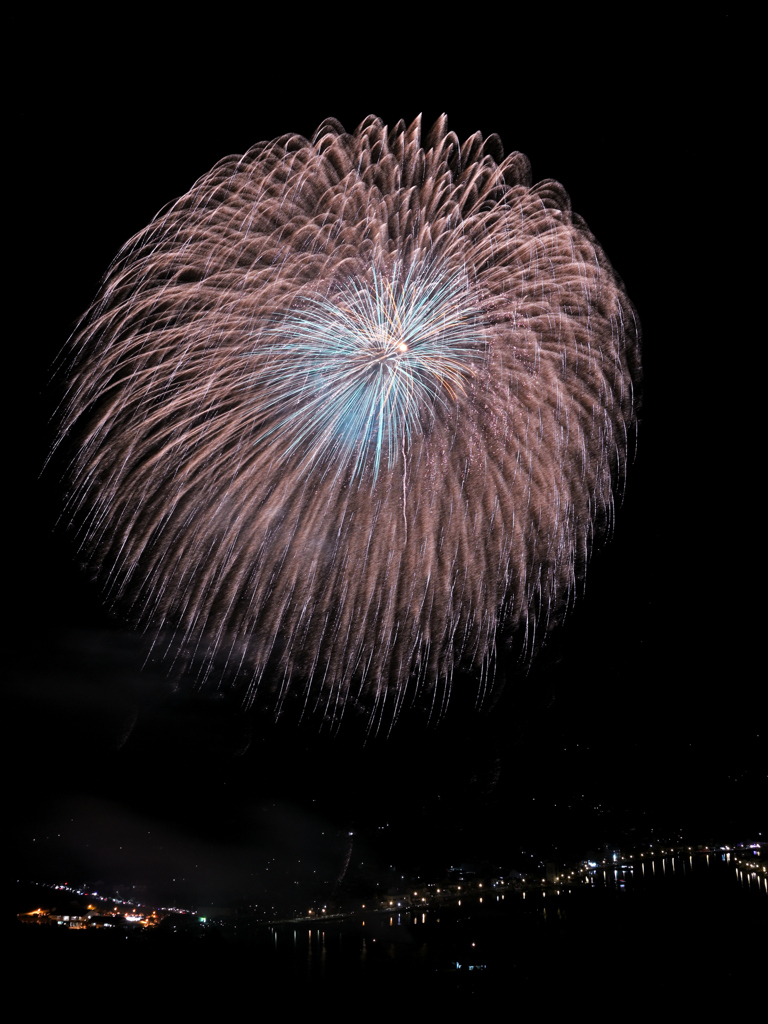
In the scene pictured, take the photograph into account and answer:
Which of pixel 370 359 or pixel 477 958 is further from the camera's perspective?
pixel 477 958

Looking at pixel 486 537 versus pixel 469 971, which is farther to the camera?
pixel 469 971

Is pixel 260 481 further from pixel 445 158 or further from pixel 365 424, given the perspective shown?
pixel 445 158

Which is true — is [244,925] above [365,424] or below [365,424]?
below

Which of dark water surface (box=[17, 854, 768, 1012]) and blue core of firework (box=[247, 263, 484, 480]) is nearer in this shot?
blue core of firework (box=[247, 263, 484, 480])

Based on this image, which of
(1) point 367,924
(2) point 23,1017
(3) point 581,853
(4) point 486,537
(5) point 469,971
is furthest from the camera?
(3) point 581,853

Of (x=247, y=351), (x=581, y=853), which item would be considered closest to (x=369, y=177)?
(x=247, y=351)

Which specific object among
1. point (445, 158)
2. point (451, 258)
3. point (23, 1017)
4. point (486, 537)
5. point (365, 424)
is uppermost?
point (445, 158)

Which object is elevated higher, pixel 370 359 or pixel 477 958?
pixel 370 359

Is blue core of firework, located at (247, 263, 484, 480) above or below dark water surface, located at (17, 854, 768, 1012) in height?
above

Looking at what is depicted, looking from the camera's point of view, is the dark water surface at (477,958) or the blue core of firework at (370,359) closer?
the blue core of firework at (370,359)

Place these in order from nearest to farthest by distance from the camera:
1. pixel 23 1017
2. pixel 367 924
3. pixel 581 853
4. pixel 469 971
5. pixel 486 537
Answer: pixel 486 537
pixel 23 1017
pixel 469 971
pixel 367 924
pixel 581 853

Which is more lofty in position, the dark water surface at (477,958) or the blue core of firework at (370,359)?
the blue core of firework at (370,359)
